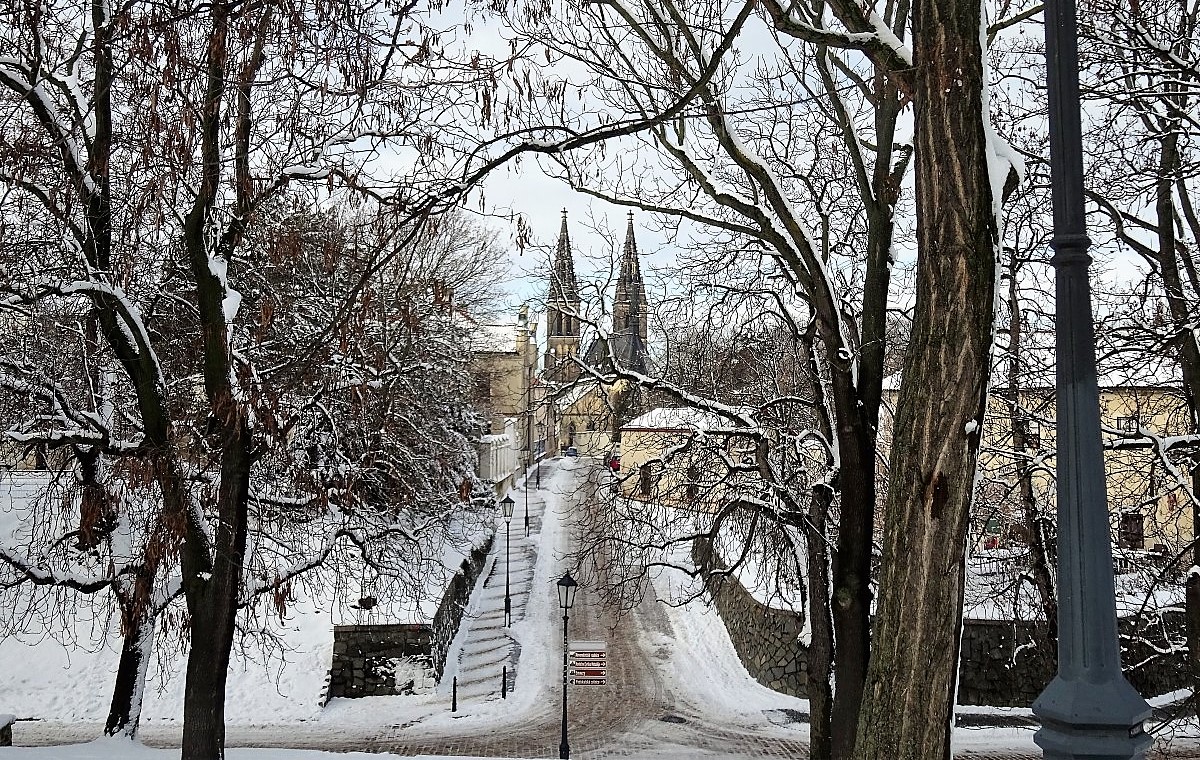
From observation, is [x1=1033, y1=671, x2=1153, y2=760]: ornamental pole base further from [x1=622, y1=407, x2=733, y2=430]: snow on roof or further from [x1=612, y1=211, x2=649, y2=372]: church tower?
[x1=612, y1=211, x2=649, y2=372]: church tower

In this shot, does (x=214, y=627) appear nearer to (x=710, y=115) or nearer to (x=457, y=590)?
(x=710, y=115)

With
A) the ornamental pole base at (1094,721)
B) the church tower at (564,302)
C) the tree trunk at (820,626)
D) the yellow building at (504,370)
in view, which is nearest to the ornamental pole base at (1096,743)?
the ornamental pole base at (1094,721)

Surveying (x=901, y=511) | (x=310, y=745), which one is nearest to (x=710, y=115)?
(x=901, y=511)

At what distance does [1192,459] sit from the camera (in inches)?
401

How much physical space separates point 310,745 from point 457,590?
29.4 ft

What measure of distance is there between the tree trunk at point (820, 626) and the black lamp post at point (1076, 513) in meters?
7.32

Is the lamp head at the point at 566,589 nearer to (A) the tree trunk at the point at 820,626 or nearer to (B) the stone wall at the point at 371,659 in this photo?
(B) the stone wall at the point at 371,659

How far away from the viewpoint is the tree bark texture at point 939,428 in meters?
4.00

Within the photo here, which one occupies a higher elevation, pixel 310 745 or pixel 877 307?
pixel 877 307

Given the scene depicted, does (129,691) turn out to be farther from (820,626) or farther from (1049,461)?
→ (1049,461)

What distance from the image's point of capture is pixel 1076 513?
8.87ft

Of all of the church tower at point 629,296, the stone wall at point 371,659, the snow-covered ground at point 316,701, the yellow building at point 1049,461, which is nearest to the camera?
the yellow building at point 1049,461

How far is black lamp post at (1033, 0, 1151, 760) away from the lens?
258 centimetres

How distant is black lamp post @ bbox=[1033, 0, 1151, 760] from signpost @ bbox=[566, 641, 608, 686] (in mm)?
20201
